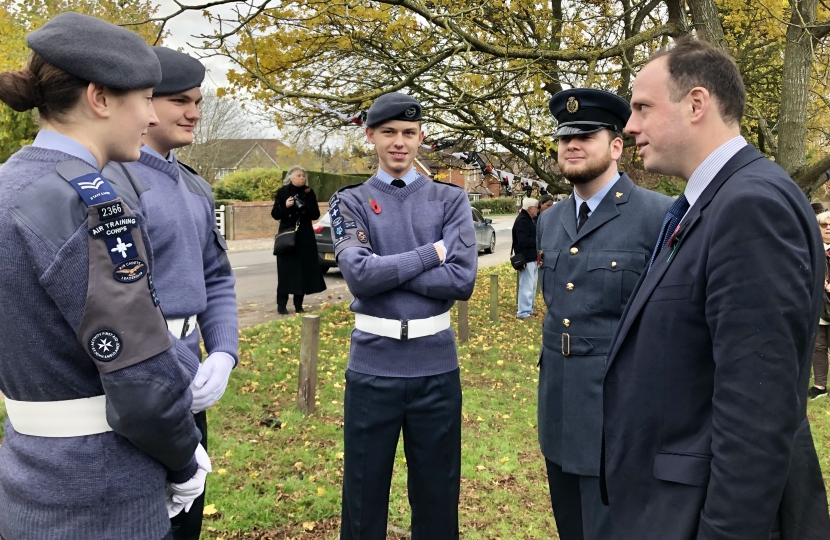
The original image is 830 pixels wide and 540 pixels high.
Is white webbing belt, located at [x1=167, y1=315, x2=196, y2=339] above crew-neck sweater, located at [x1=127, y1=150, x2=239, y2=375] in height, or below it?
below

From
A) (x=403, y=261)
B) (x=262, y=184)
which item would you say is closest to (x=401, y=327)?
(x=403, y=261)

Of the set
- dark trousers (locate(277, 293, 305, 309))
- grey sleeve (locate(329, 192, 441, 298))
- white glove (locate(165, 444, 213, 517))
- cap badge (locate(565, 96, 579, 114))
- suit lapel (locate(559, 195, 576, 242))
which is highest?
cap badge (locate(565, 96, 579, 114))

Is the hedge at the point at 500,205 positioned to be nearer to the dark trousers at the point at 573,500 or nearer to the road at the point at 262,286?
the road at the point at 262,286

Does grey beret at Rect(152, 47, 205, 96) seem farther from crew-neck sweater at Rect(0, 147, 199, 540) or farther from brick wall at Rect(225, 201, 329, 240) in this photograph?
brick wall at Rect(225, 201, 329, 240)

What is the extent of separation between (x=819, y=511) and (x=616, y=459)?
0.48 meters

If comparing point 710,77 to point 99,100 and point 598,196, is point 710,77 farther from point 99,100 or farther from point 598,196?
point 99,100

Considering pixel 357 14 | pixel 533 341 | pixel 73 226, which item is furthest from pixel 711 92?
pixel 533 341

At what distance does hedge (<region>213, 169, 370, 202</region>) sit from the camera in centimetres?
2802

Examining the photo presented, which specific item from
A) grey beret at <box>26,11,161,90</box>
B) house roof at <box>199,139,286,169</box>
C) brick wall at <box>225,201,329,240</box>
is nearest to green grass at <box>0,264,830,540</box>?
grey beret at <box>26,11,161,90</box>

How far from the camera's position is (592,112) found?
110 inches

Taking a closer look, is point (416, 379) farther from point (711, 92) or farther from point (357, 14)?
point (357, 14)

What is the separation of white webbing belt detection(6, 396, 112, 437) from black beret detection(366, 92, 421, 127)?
176 centimetres

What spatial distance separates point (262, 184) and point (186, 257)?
27725mm

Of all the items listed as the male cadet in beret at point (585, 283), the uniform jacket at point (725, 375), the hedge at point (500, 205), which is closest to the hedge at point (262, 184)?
the male cadet in beret at point (585, 283)
